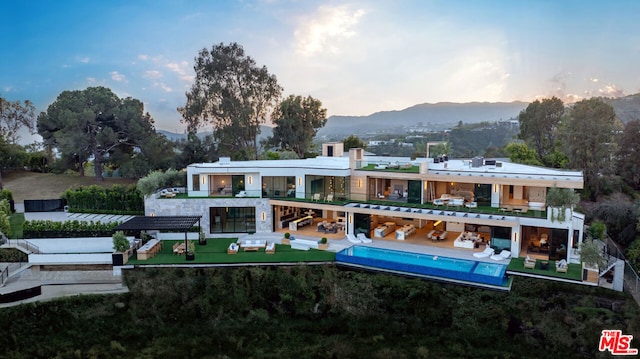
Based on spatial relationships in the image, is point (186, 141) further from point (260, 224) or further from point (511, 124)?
point (511, 124)

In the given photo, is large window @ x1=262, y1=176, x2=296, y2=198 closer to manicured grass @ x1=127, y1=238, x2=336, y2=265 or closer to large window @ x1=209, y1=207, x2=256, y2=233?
large window @ x1=209, y1=207, x2=256, y2=233

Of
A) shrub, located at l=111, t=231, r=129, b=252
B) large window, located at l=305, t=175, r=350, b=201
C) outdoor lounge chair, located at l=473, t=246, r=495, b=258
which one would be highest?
large window, located at l=305, t=175, r=350, b=201

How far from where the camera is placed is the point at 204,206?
25438 mm

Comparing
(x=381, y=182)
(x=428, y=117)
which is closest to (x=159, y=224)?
(x=381, y=182)

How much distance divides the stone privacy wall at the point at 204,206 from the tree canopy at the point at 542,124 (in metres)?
32.0

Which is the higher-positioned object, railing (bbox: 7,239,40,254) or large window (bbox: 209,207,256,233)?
large window (bbox: 209,207,256,233)

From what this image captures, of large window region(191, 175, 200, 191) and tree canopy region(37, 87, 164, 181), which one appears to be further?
tree canopy region(37, 87, 164, 181)

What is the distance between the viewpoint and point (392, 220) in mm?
26203

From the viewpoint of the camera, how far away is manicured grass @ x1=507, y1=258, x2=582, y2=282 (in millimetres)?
16797

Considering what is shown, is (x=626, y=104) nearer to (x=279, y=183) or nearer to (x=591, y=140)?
(x=591, y=140)

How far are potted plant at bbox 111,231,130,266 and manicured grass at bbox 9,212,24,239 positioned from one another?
8381mm

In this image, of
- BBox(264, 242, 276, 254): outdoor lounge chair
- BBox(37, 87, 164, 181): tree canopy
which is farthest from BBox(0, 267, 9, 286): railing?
BBox(37, 87, 164, 181): tree canopy

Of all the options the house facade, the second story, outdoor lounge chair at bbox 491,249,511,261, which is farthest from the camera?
the second story

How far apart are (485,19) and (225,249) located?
29191 mm
